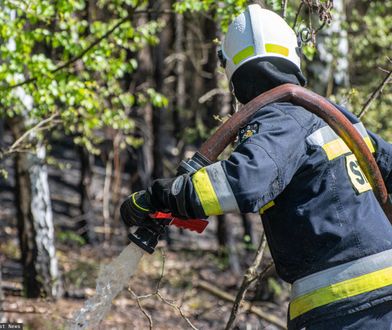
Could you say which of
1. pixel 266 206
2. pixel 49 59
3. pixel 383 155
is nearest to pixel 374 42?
pixel 49 59

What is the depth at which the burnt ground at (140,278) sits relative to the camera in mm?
8211

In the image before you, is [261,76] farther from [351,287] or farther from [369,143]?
[351,287]

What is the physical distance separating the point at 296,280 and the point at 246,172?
66 centimetres

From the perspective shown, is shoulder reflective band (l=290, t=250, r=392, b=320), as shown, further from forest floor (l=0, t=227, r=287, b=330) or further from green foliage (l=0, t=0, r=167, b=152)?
green foliage (l=0, t=0, r=167, b=152)

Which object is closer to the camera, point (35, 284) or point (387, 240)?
point (387, 240)

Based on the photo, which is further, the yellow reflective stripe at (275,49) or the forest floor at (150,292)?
the forest floor at (150,292)

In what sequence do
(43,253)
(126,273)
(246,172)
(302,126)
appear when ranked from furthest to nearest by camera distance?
(43,253)
(126,273)
(302,126)
(246,172)

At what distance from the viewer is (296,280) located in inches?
137

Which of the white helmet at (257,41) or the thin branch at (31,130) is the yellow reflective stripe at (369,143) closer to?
the white helmet at (257,41)

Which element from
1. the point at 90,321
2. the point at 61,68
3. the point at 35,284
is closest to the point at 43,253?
the point at 35,284

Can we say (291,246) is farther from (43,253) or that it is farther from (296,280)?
(43,253)

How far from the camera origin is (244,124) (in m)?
3.39

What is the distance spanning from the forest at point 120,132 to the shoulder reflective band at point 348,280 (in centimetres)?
119

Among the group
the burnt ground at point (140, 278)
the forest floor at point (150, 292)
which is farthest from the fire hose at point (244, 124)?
the forest floor at point (150, 292)
